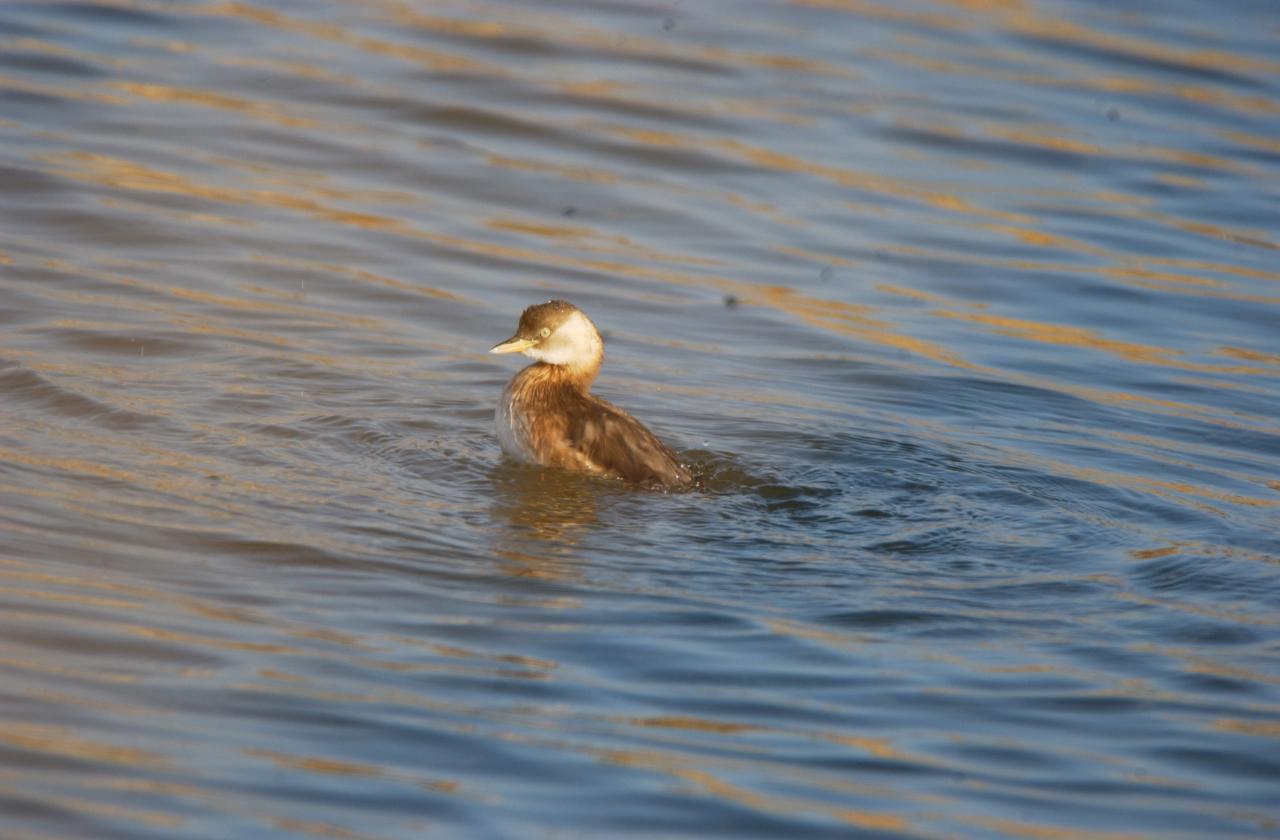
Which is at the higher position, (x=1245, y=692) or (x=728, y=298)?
(x=728, y=298)

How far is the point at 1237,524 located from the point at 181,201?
7463 millimetres

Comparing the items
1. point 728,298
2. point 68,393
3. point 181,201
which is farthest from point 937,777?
point 181,201

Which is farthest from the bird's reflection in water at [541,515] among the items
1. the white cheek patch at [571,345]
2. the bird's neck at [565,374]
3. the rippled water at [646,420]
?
the white cheek patch at [571,345]

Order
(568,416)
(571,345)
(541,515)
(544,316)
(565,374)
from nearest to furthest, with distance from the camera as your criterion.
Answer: (541,515)
(568,416)
(544,316)
(571,345)
(565,374)

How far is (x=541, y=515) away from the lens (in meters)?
8.41

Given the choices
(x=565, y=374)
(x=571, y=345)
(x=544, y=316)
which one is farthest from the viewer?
(x=565, y=374)

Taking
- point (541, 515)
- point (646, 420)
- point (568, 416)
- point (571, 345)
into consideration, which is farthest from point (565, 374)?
point (541, 515)

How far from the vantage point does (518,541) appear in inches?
310

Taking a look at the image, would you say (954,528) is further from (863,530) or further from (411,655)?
(411,655)

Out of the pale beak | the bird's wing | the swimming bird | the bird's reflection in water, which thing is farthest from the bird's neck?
the bird's reflection in water

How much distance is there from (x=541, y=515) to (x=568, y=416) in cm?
94

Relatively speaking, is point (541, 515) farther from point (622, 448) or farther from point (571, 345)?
point (571, 345)

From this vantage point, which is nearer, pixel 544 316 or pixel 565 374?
pixel 544 316

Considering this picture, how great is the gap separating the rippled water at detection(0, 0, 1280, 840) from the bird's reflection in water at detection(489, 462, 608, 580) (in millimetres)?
33
